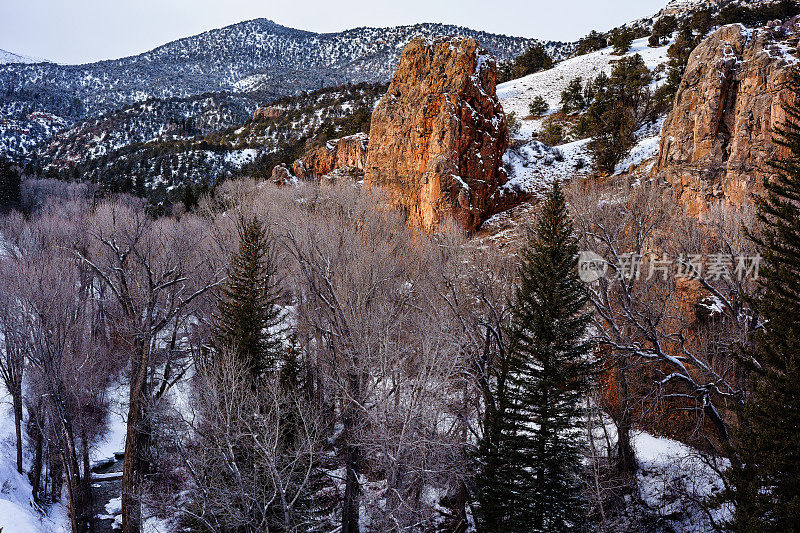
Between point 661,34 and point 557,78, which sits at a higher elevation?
point 661,34

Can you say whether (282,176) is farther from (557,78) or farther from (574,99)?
(557,78)

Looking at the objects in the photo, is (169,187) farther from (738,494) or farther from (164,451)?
(738,494)

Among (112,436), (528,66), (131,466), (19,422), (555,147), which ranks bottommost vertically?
(112,436)

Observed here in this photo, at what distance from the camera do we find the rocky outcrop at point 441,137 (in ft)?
110

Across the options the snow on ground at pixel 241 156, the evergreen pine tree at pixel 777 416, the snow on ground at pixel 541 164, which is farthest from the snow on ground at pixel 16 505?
the snow on ground at pixel 241 156

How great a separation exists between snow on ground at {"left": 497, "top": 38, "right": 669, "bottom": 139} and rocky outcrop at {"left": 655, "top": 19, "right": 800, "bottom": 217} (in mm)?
30562

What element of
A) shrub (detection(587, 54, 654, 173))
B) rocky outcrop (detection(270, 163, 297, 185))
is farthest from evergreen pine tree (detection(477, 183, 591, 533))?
rocky outcrop (detection(270, 163, 297, 185))

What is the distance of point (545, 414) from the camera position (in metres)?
14.3

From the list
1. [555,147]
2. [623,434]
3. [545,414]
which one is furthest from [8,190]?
[623,434]

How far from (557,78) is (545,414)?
6280 cm

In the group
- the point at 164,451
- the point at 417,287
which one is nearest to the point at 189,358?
the point at 164,451

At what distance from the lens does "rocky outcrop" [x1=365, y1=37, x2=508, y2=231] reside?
110ft

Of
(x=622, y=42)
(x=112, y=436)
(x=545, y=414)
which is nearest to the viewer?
(x=545, y=414)

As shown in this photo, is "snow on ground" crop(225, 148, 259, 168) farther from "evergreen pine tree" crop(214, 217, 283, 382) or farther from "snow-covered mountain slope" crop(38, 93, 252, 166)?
"evergreen pine tree" crop(214, 217, 283, 382)
